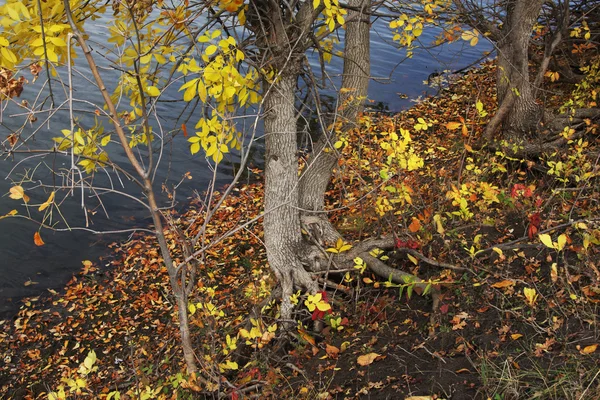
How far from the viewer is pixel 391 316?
4477 millimetres

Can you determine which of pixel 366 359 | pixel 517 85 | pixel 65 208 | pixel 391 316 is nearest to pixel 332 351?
pixel 366 359

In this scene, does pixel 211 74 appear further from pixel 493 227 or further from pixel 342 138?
pixel 493 227

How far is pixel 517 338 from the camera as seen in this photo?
3451mm

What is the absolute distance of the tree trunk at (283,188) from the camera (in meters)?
5.08

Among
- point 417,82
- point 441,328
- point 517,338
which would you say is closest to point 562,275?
point 517,338

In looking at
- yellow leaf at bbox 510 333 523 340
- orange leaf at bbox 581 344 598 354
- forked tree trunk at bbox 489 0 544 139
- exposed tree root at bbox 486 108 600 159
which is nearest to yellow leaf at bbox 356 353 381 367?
yellow leaf at bbox 510 333 523 340

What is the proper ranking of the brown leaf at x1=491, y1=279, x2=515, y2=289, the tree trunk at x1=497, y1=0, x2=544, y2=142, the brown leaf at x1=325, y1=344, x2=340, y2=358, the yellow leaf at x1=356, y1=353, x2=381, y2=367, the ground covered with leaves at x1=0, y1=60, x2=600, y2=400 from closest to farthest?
the ground covered with leaves at x1=0, y1=60, x2=600, y2=400 < the yellow leaf at x1=356, y1=353, x2=381, y2=367 < the brown leaf at x1=491, y1=279, x2=515, y2=289 < the brown leaf at x1=325, y1=344, x2=340, y2=358 < the tree trunk at x1=497, y1=0, x2=544, y2=142

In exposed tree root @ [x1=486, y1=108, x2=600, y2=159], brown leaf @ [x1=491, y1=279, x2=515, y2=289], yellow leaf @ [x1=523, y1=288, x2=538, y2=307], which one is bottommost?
brown leaf @ [x1=491, y1=279, x2=515, y2=289]

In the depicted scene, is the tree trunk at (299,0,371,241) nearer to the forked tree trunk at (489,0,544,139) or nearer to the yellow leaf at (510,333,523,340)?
the forked tree trunk at (489,0,544,139)

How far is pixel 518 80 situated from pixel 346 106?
330cm

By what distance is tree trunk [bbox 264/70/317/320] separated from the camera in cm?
508

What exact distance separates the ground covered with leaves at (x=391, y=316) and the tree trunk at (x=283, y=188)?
0.33 meters

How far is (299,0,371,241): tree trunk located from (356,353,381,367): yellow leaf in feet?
7.07

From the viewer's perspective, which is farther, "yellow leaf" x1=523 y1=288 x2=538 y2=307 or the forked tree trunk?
the forked tree trunk
